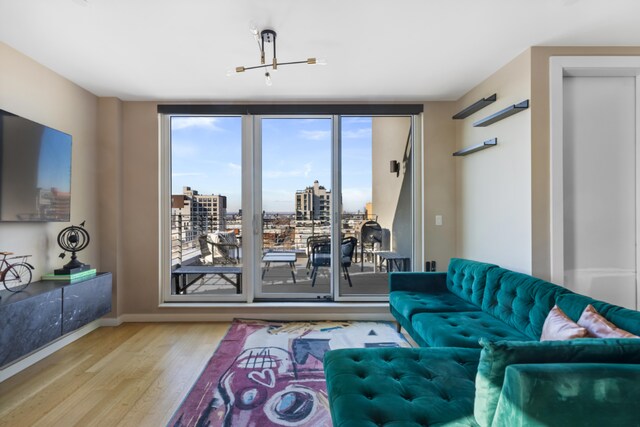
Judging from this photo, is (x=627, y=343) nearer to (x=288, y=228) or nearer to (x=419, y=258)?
(x=419, y=258)

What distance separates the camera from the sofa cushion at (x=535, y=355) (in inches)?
42.9

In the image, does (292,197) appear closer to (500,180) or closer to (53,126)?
(500,180)

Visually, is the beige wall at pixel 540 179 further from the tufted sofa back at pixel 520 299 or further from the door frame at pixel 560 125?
the tufted sofa back at pixel 520 299

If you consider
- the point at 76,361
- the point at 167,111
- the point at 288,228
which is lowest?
the point at 76,361

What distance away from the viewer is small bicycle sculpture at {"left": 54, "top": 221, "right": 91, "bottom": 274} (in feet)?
9.23

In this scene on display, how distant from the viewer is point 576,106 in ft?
8.50

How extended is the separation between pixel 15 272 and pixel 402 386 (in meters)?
2.93

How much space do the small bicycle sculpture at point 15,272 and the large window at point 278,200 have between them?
4.27ft

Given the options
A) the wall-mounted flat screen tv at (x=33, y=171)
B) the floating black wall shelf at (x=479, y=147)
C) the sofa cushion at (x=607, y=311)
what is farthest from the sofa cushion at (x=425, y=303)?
the wall-mounted flat screen tv at (x=33, y=171)

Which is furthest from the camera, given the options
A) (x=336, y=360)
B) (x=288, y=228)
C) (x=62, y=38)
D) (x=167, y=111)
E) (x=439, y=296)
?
(x=288, y=228)

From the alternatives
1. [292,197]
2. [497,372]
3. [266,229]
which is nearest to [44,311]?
[266,229]

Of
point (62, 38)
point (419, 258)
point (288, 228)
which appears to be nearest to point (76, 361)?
point (288, 228)

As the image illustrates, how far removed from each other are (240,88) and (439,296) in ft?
9.35

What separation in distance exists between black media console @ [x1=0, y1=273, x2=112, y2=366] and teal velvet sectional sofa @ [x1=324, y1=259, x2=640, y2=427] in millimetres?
2053
